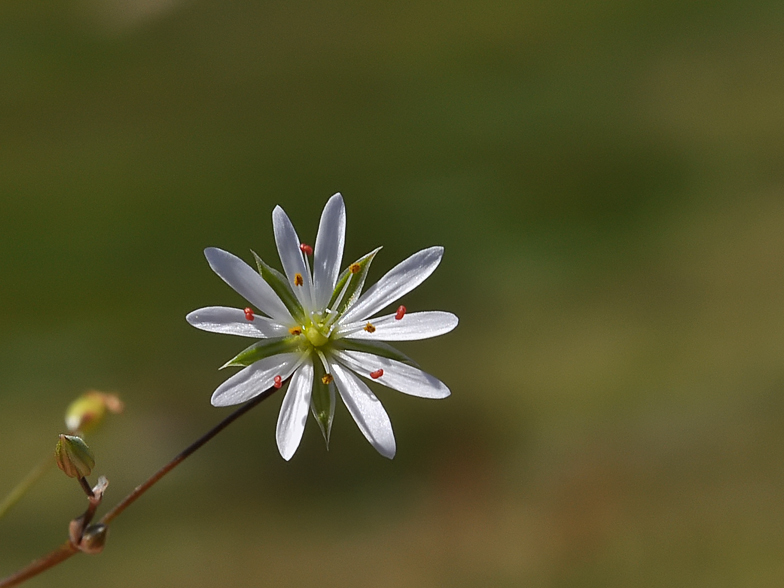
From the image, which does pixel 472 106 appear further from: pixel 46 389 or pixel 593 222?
pixel 46 389

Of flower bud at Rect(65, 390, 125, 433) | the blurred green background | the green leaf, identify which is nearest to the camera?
the green leaf

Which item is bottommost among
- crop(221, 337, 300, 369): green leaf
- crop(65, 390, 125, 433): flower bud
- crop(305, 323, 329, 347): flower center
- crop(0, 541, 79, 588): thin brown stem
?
crop(0, 541, 79, 588): thin brown stem

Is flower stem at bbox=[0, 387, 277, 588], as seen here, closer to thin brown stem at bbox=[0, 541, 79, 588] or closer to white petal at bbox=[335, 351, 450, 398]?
thin brown stem at bbox=[0, 541, 79, 588]

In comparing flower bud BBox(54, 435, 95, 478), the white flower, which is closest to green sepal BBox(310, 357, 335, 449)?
the white flower

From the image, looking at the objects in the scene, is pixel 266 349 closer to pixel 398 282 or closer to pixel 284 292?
pixel 284 292

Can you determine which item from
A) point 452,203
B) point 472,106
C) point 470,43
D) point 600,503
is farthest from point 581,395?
point 470,43

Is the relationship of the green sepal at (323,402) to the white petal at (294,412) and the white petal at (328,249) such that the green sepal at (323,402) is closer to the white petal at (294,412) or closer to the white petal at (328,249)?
the white petal at (294,412)

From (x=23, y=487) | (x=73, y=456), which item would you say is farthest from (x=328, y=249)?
(x=23, y=487)
